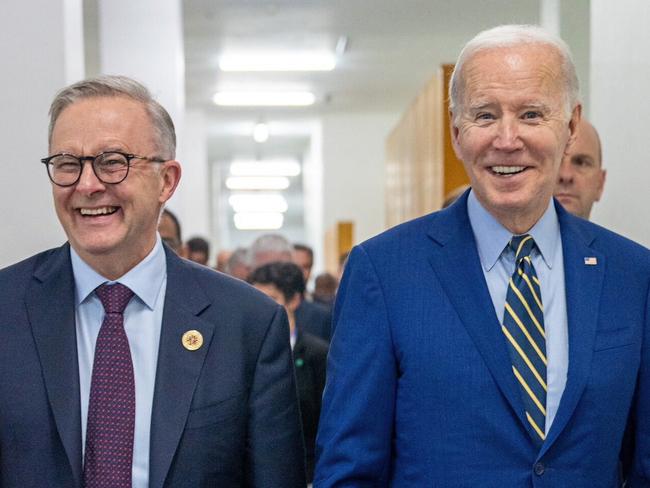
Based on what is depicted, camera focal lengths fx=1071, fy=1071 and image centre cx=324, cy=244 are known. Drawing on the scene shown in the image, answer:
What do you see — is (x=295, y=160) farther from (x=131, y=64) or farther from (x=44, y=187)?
(x=44, y=187)

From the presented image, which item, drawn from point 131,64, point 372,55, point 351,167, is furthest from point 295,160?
point 131,64

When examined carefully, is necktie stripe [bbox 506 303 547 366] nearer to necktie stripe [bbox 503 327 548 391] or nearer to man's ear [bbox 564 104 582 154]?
necktie stripe [bbox 503 327 548 391]

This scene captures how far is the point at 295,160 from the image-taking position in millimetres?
25141

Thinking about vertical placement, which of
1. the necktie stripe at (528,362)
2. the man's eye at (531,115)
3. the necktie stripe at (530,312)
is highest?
the man's eye at (531,115)

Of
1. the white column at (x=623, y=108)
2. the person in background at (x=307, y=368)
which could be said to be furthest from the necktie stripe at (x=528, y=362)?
the person in background at (x=307, y=368)

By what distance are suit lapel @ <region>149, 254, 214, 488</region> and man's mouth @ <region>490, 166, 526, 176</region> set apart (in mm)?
711

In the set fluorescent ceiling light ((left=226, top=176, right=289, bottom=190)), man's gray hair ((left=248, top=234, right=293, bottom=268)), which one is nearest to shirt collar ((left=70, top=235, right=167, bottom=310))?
man's gray hair ((left=248, top=234, right=293, bottom=268))

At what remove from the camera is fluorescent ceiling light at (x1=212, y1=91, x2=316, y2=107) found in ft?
53.3

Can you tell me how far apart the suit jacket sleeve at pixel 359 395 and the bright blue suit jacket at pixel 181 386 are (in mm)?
178

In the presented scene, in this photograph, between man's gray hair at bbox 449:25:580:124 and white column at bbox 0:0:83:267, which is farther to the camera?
white column at bbox 0:0:83:267

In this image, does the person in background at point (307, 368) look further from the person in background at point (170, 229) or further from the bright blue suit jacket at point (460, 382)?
the bright blue suit jacket at point (460, 382)

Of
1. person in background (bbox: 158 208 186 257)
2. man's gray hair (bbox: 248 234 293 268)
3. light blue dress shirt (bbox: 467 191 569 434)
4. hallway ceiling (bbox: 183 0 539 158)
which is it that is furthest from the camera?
hallway ceiling (bbox: 183 0 539 158)

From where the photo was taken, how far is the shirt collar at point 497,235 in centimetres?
234

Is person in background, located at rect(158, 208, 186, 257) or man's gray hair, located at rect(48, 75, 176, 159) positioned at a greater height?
man's gray hair, located at rect(48, 75, 176, 159)
